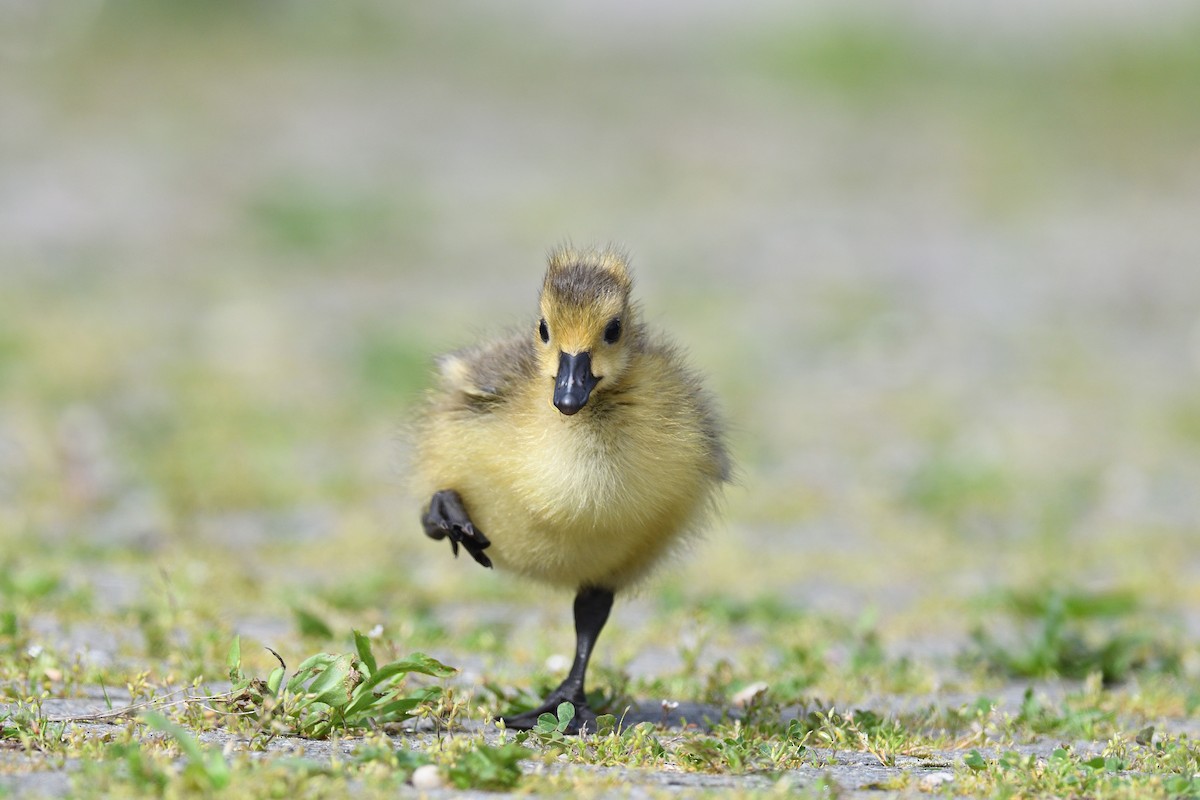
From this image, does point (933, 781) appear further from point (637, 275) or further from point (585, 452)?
point (637, 275)

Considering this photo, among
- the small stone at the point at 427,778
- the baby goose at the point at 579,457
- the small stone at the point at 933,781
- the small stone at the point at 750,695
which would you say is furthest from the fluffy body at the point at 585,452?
the small stone at the point at 933,781

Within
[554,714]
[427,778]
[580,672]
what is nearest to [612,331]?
[580,672]

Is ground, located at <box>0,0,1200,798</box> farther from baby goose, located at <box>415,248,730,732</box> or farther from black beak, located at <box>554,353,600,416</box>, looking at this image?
black beak, located at <box>554,353,600,416</box>

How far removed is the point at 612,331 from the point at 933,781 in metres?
Answer: 1.55

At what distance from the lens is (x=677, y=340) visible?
9.80 m

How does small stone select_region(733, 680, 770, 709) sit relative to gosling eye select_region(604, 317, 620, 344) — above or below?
below

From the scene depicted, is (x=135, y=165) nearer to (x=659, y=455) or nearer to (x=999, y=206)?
(x=999, y=206)

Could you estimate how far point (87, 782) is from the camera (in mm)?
3430

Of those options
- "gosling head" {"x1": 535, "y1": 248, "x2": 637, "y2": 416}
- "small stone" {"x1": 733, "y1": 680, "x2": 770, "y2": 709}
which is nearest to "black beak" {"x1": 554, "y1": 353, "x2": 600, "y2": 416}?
"gosling head" {"x1": 535, "y1": 248, "x2": 637, "y2": 416}

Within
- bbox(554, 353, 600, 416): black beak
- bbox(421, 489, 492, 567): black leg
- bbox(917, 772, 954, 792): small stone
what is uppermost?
bbox(554, 353, 600, 416): black beak

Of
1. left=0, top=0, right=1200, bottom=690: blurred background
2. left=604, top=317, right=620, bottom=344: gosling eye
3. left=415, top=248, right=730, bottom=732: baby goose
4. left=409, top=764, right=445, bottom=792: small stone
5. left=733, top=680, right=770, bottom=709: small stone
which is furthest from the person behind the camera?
left=0, top=0, right=1200, bottom=690: blurred background

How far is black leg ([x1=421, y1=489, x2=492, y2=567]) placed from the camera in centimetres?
459

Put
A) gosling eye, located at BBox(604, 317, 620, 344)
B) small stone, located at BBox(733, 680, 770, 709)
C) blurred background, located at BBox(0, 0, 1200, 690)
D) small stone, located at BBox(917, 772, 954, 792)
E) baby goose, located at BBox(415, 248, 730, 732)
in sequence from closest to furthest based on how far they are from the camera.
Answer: small stone, located at BBox(917, 772, 954, 792) → baby goose, located at BBox(415, 248, 730, 732) → gosling eye, located at BBox(604, 317, 620, 344) → small stone, located at BBox(733, 680, 770, 709) → blurred background, located at BBox(0, 0, 1200, 690)

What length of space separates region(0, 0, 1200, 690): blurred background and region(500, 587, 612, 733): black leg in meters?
0.79
